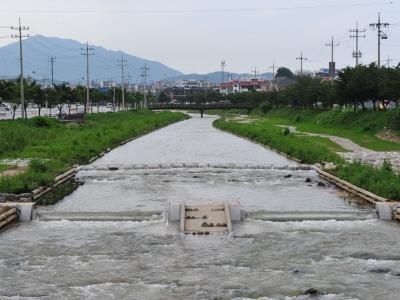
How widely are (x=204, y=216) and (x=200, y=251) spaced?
335cm

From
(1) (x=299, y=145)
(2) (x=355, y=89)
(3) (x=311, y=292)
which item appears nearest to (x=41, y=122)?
(1) (x=299, y=145)

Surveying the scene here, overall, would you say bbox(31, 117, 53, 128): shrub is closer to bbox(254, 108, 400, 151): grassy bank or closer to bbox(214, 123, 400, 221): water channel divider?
bbox(254, 108, 400, 151): grassy bank

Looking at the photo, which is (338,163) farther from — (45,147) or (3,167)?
(45,147)

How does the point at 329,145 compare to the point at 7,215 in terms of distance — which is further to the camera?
the point at 329,145

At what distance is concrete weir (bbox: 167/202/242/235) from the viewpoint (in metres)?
17.3

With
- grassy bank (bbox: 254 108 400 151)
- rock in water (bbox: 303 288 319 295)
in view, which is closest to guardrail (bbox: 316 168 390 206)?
rock in water (bbox: 303 288 319 295)

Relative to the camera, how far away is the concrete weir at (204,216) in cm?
1734

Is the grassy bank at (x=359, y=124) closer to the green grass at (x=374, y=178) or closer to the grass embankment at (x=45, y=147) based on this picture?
the green grass at (x=374, y=178)

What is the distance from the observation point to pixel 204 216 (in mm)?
18484

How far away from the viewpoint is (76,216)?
19375 millimetres

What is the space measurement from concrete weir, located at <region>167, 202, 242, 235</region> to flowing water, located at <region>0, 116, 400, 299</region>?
1.22 feet

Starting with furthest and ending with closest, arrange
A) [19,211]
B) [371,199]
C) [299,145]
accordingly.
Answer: [299,145] < [371,199] < [19,211]

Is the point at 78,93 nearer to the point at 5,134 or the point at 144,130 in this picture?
the point at 144,130

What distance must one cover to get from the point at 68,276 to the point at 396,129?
37617mm
